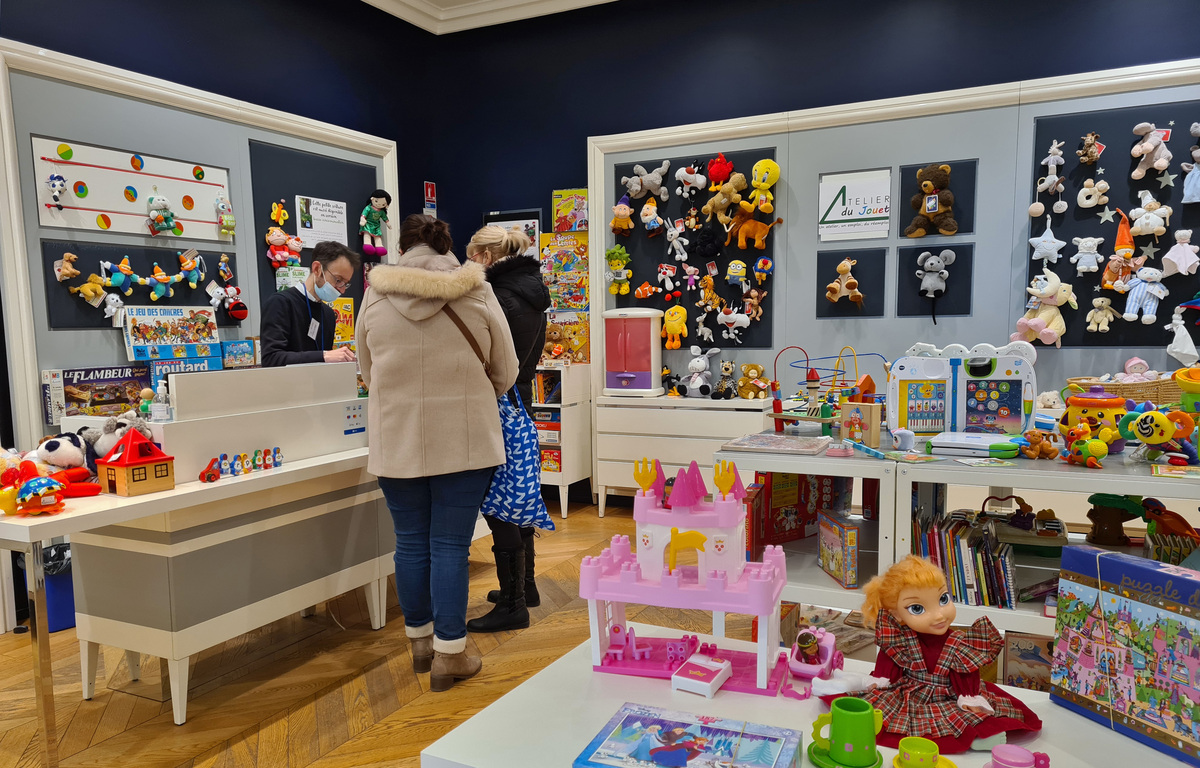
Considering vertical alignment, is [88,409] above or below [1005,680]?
above

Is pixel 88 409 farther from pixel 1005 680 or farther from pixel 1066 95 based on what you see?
pixel 1066 95

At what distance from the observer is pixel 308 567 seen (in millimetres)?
2752

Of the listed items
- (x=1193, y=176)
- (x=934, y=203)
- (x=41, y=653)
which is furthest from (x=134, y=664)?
(x=1193, y=176)

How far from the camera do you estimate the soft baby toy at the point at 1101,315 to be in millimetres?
3904

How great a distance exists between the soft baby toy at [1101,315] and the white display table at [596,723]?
322 cm

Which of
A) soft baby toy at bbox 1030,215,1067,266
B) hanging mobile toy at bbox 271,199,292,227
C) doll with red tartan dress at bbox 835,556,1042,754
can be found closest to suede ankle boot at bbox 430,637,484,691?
doll with red tartan dress at bbox 835,556,1042,754

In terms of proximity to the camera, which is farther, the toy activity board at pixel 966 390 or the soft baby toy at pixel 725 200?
the soft baby toy at pixel 725 200

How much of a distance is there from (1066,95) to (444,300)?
3.54m

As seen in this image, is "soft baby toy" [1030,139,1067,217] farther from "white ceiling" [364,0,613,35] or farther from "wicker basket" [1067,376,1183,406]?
"white ceiling" [364,0,613,35]

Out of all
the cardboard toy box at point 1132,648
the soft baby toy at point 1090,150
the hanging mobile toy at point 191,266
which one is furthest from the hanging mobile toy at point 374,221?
the cardboard toy box at point 1132,648

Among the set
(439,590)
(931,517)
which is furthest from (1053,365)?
(439,590)

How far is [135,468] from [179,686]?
0.70m

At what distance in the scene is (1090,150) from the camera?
386 centimetres

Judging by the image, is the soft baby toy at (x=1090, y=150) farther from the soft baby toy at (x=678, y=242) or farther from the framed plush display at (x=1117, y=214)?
the soft baby toy at (x=678, y=242)
